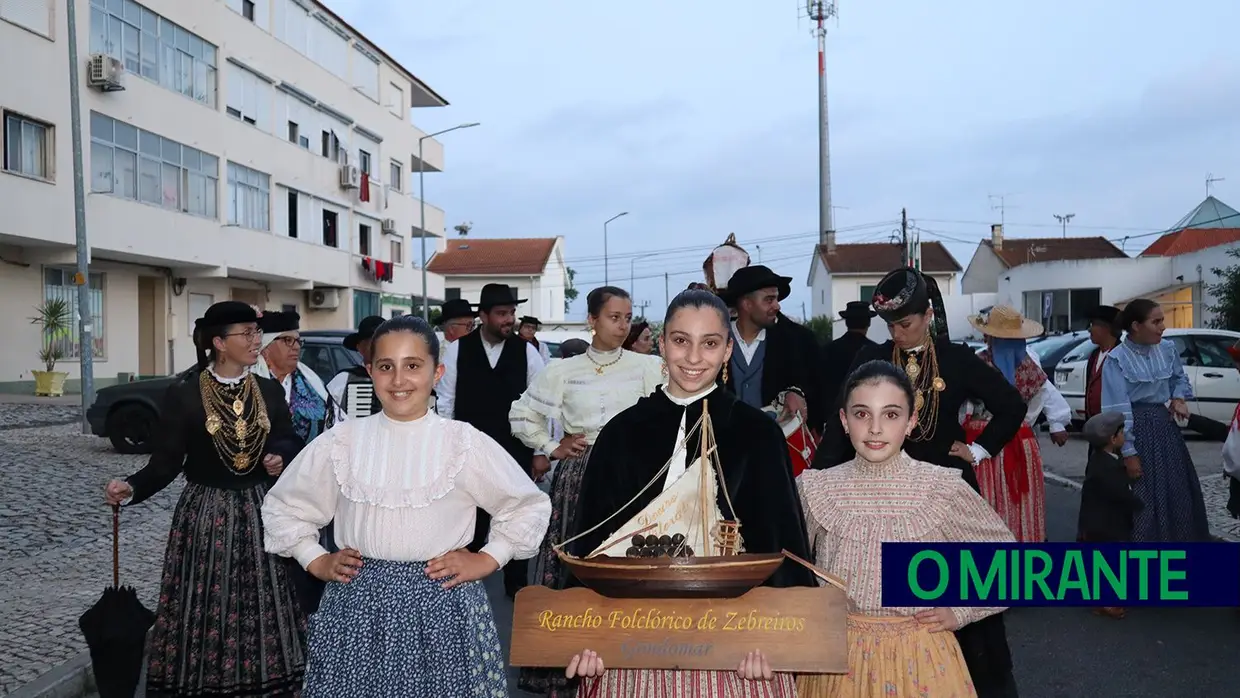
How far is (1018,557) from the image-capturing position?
3615mm

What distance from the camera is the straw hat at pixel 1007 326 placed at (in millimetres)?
8323

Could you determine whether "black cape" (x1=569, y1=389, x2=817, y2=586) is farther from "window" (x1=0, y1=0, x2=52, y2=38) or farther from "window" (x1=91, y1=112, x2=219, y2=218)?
"window" (x1=91, y1=112, x2=219, y2=218)

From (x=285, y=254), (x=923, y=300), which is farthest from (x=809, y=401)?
(x=285, y=254)

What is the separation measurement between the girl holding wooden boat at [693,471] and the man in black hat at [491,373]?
5066 millimetres

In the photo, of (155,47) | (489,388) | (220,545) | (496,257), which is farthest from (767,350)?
(496,257)

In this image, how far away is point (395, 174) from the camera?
152ft

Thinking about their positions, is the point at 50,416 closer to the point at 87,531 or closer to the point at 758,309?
the point at 87,531

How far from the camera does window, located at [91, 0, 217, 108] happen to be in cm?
2595

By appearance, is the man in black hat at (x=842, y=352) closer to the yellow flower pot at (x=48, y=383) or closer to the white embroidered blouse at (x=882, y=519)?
the white embroidered blouse at (x=882, y=519)

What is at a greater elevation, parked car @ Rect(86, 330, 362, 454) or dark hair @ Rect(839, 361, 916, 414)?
dark hair @ Rect(839, 361, 916, 414)

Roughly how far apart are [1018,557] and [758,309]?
10.5 feet

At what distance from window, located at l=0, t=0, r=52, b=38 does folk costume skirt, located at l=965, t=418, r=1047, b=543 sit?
21678 millimetres

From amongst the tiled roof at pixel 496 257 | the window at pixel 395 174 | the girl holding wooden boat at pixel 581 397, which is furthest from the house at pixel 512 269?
the girl holding wooden boat at pixel 581 397

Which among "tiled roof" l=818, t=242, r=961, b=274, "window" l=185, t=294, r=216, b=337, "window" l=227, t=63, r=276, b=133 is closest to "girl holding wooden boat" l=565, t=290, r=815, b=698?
"window" l=185, t=294, r=216, b=337
